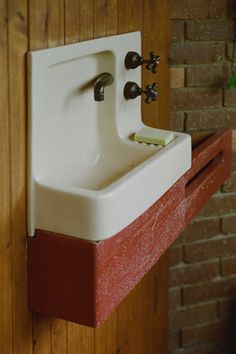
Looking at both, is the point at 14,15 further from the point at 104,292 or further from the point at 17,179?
the point at 104,292

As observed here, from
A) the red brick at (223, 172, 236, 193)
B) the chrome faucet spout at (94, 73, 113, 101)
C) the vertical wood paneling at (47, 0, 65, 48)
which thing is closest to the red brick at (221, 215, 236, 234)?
the red brick at (223, 172, 236, 193)

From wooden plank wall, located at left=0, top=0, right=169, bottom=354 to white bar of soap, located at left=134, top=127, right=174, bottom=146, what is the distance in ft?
0.78

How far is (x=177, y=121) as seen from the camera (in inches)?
105

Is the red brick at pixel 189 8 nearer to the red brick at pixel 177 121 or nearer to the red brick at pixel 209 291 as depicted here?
the red brick at pixel 177 121

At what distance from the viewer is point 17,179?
1759mm

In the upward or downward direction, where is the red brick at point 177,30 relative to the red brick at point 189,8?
downward

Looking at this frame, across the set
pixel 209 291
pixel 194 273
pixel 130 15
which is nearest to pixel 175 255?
pixel 194 273

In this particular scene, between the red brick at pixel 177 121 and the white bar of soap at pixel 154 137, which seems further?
the red brick at pixel 177 121

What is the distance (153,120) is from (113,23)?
48cm

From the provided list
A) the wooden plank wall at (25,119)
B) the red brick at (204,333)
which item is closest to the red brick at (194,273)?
the red brick at (204,333)

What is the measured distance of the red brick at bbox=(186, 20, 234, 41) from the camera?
260cm

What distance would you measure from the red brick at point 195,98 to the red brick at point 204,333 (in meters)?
0.93

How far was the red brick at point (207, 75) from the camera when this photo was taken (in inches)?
105

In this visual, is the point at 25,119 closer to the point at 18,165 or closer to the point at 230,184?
the point at 18,165
